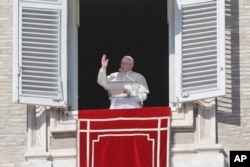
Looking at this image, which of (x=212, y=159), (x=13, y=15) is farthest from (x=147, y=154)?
(x=13, y=15)

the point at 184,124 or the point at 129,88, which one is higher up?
the point at 129,88

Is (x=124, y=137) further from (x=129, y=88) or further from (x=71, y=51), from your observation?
(x=71, y=51)

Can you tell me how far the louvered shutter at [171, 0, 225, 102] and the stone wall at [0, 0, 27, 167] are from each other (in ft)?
6.22

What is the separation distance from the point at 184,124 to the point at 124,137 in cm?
73

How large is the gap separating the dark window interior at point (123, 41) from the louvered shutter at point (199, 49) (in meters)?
1.85

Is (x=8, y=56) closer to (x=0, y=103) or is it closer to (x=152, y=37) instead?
(x=0, y=103)

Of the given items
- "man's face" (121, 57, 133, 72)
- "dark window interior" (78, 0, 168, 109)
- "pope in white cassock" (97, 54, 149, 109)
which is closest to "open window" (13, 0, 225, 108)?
"pope in white cassock" (97, 54, 149, 109)

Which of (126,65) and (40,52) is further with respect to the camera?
(126,65)

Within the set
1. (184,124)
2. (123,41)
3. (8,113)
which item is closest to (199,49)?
(184,124)

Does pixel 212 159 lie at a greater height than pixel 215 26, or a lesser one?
lesser

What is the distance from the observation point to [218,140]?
993 inches

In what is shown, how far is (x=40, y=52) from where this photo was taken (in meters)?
25.6

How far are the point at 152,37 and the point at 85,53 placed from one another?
3.53ft

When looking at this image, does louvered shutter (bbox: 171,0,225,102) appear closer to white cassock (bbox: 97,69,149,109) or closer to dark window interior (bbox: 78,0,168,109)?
white cassock (bbox: 97,69,149,109)
